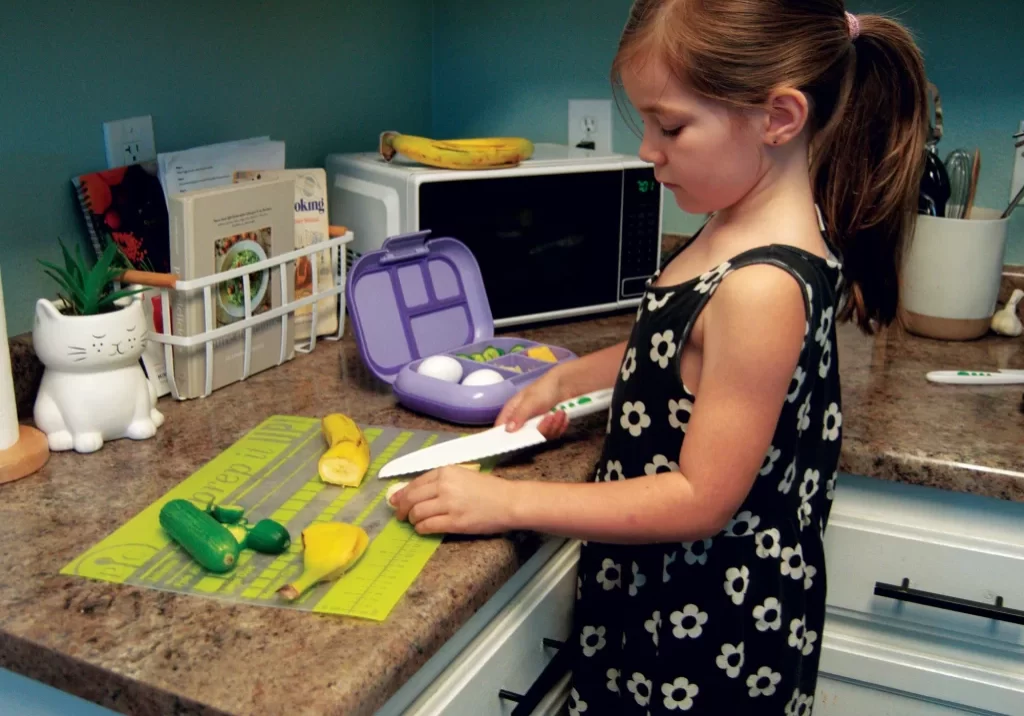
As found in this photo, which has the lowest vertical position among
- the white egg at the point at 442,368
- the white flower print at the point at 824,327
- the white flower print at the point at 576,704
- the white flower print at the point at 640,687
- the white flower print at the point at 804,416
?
the white flower print at the point at 576,704

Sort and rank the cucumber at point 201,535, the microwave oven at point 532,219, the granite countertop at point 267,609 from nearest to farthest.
A: 1. the granite countertop at point 267,609
2. the cucumber at point 201,535
3. the microwave oven at point 532,219

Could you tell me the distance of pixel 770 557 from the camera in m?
0.88

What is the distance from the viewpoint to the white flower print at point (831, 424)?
0.91 meters

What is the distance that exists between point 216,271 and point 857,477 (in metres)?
0.74

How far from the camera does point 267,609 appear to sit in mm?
717

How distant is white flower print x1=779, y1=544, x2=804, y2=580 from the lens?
885mm

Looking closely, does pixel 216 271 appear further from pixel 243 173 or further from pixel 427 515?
pixel 427 515

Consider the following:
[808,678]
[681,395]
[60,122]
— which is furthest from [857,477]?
[60,122]

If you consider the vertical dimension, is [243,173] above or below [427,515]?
above

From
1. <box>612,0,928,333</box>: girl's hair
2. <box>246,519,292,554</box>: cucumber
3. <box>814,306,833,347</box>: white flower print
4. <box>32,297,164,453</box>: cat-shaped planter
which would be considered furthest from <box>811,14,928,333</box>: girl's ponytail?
<box>32,297,164,453</box>: cat-shaped planter

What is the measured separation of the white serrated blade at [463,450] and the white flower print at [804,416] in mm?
246

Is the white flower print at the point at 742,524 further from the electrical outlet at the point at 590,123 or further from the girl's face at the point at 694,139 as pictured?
the electrical outlet at the point at 590,123

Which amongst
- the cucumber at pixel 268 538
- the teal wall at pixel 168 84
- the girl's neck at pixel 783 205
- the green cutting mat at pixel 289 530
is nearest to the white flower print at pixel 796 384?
the girl's neck at pixel 783 205

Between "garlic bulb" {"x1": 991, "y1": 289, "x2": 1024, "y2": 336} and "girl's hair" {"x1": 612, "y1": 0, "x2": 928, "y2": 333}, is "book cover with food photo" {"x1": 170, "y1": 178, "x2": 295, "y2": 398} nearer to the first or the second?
"girl's hair" {"x1": 612, "y1": 0, "x2": 928, "y2": 333}
